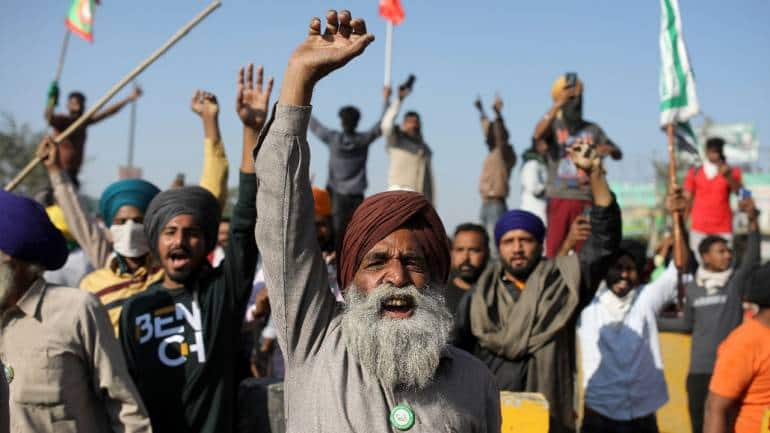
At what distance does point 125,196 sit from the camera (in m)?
4.98

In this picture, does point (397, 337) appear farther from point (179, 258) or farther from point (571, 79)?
point (571, 79)

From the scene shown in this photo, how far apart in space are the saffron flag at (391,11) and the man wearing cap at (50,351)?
951 centimetres

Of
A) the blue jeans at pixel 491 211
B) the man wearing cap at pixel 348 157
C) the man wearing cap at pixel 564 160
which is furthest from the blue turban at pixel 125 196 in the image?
the blue jeans at pixel 491 211

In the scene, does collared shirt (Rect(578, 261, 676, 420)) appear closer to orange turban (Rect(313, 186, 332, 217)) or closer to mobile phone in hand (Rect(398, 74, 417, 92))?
orange turban (Rect(313, 186, 332, 217))

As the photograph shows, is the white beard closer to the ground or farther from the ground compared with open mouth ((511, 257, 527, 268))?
closer to the ground

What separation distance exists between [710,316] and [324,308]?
5312 millimetres

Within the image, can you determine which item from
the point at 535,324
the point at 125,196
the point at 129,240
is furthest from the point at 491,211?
the point at 129,240

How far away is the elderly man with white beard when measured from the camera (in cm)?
225

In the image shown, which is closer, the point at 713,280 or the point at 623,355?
the point at 623,355

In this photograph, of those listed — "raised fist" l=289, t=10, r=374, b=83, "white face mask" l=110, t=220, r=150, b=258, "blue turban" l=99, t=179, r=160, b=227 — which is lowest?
"white face mask" l=110, t=220, r=150, b=258

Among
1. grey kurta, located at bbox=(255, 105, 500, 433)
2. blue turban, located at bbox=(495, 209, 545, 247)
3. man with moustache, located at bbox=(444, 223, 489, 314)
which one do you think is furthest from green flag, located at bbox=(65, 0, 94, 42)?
grey kurta, located at bbox=(255, 105, 500, 433)

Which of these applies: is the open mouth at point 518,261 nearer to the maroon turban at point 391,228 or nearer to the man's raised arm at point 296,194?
the maroon turban at point 391,228

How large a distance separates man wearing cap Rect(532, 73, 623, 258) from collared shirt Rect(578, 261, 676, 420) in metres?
2.48

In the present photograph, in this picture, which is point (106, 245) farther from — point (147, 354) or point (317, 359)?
point (317, 359)
